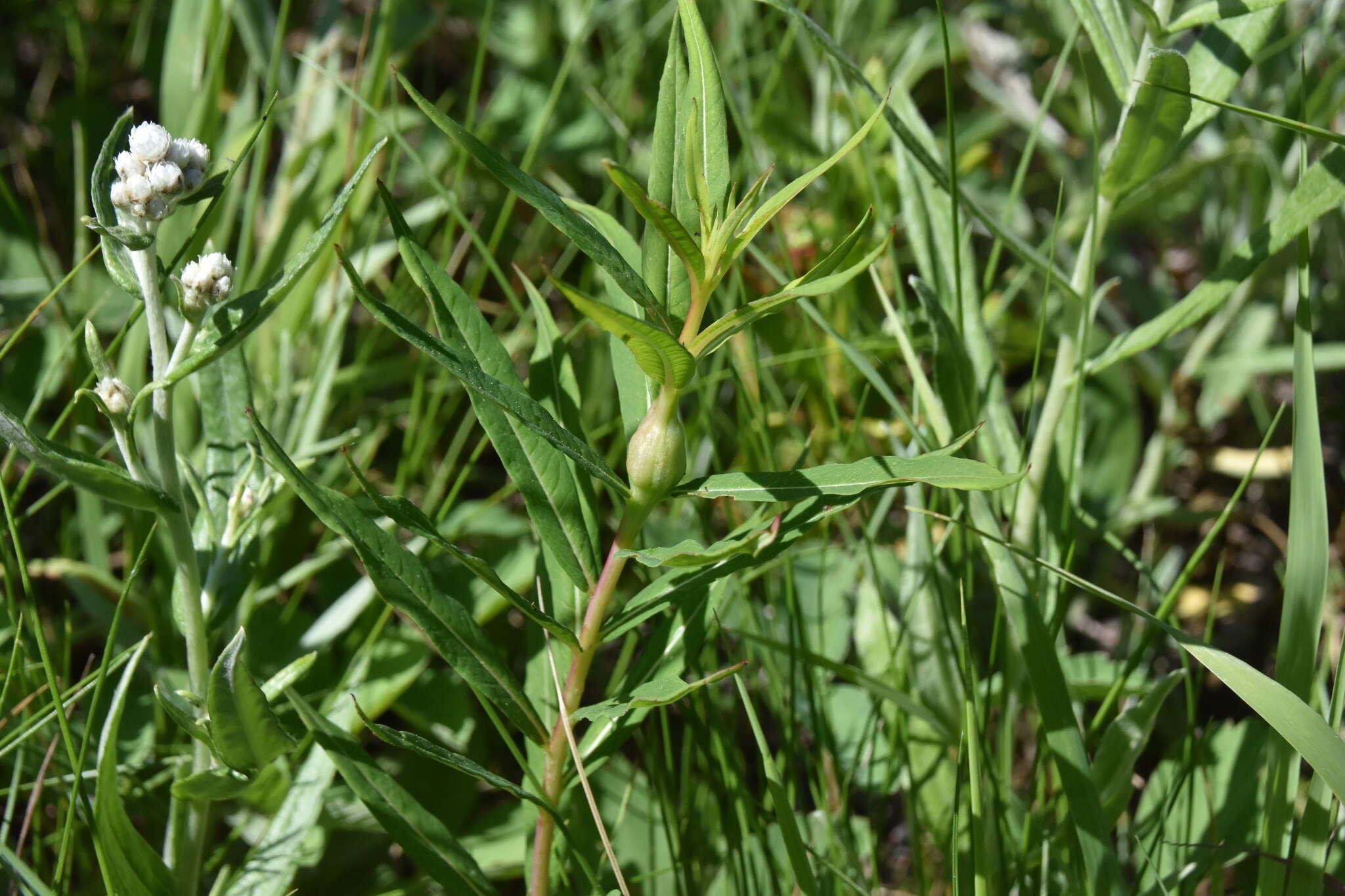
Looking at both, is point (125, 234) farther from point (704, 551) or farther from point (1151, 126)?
point (1151, 126)

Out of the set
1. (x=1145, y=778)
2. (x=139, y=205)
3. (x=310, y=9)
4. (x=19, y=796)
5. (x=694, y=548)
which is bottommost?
(x=1145, y=778)

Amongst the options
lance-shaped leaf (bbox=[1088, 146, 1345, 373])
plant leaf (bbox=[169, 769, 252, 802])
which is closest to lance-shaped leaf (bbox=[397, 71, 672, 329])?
plant leaf (bbox=[169, 769, 252, 802])

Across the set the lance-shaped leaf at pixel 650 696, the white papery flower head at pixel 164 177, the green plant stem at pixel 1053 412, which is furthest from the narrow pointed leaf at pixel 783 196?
the green plant stem at pixel 1053 412

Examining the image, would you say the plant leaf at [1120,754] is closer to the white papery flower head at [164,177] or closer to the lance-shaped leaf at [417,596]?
the lance-shaped leaf at [417,596]

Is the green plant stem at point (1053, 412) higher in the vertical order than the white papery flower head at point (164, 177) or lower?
lower

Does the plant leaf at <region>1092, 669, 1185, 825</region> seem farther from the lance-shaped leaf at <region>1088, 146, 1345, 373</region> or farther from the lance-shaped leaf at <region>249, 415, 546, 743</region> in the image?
the lance-shaped leaf at <region>249, 415, 546, 743</region>

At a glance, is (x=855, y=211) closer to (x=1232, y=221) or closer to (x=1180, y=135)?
(x=1232, y=221)

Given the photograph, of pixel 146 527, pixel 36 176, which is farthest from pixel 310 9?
pixel 146 527
